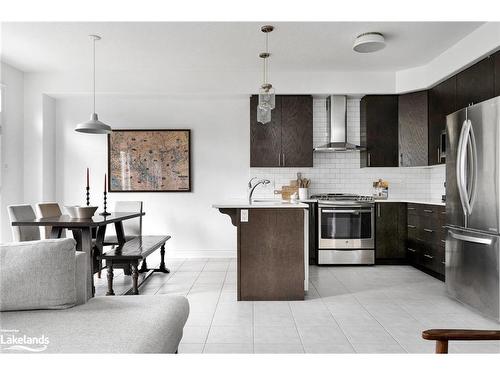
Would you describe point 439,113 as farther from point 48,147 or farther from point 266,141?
point 48,147

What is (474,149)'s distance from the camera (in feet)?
10.5

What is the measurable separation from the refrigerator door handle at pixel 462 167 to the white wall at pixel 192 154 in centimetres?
315

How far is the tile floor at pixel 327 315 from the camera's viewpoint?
255 centimetres

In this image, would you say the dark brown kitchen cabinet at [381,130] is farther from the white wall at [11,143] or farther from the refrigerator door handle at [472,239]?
the white wall at [11,143]

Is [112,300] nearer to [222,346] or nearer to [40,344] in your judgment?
[40,344]

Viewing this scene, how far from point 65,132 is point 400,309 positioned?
5.30 metres

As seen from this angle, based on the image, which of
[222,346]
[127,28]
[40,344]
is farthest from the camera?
[127,28]

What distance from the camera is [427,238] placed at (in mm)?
4641

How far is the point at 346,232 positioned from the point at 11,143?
4.81 metres

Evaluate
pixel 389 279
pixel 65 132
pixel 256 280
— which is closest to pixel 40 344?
pixel 256 280

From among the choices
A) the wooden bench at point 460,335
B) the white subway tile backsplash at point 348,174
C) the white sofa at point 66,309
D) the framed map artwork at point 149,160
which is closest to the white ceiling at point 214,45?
the white subway tile backsplash at point 348,174

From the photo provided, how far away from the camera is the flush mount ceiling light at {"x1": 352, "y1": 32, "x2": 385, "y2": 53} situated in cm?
411

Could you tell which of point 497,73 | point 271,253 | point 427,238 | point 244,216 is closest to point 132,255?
point 244,216

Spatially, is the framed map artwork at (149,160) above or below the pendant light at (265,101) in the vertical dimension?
below
